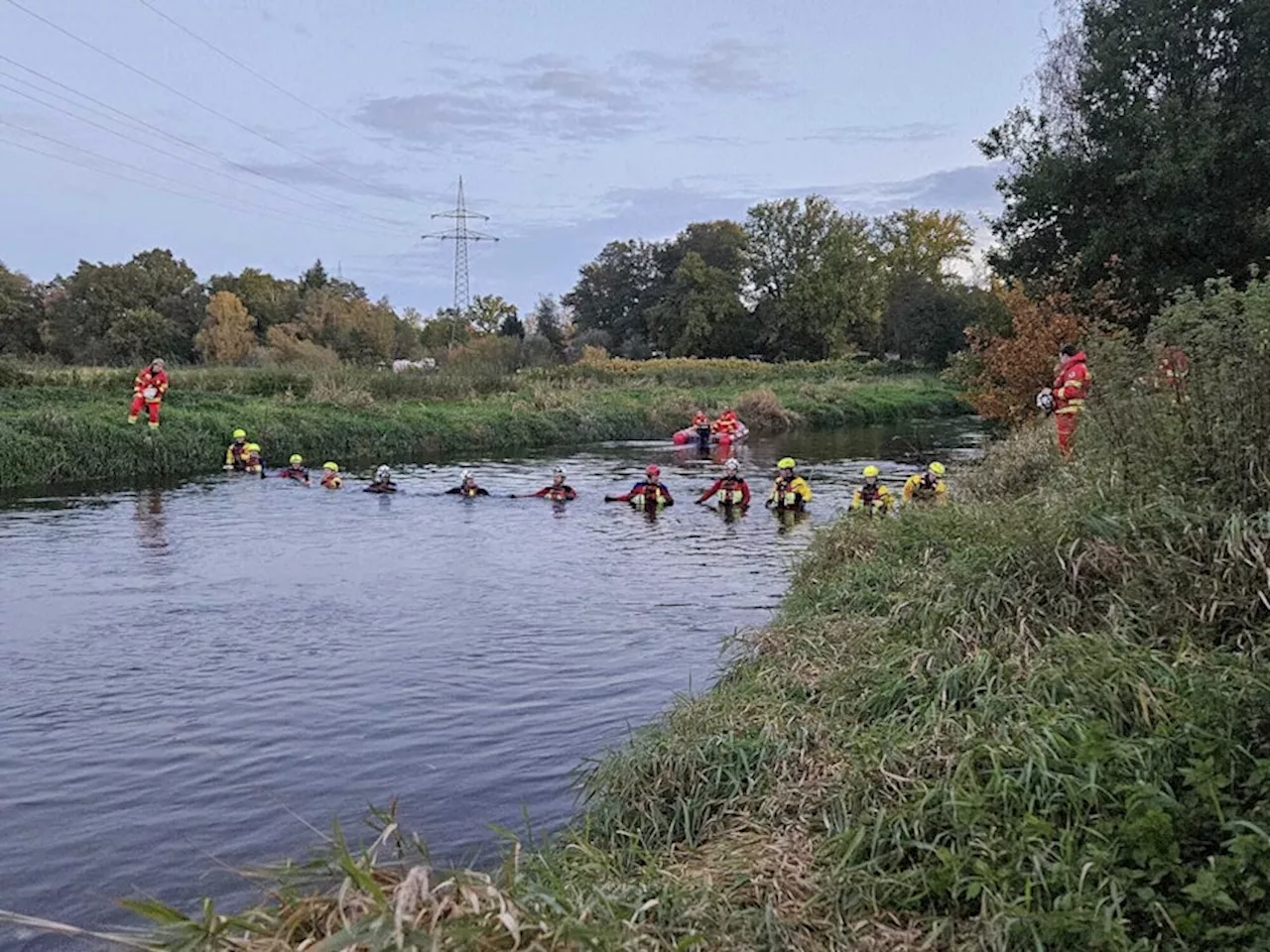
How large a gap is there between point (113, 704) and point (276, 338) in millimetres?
45330

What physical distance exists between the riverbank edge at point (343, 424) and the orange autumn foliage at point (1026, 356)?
11457 millimetres

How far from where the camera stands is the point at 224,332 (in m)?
52.6

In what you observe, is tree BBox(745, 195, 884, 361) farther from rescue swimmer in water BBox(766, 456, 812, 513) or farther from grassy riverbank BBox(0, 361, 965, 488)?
rescue swimmer in water BBox(766, 456, 812, 513)

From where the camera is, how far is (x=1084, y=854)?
3.67m

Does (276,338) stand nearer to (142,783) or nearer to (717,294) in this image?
(717,294)

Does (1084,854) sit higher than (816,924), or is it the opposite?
(1084,854)

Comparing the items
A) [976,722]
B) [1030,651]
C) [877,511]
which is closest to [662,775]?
[976,722]

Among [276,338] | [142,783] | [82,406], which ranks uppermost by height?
[276,338]

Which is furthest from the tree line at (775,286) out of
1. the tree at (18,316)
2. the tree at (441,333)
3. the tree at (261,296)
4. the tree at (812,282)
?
the tree at (18,316)

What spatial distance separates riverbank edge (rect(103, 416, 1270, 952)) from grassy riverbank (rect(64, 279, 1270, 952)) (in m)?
0.01

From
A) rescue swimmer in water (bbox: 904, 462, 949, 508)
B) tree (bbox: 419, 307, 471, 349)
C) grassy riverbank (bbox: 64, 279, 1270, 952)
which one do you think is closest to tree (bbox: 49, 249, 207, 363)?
tree (bbox: 419, 307, 471, 349)

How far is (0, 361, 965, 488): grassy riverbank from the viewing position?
22.1 m

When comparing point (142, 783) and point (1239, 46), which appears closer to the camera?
point (142, 783)

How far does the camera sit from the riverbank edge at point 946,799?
3312 mm
